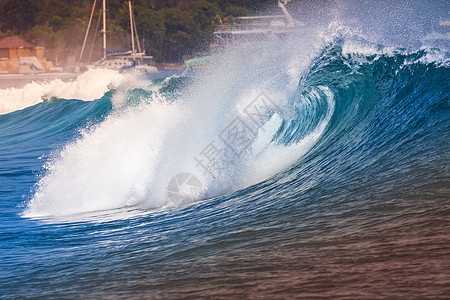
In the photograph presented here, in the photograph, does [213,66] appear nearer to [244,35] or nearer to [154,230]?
[154,230]

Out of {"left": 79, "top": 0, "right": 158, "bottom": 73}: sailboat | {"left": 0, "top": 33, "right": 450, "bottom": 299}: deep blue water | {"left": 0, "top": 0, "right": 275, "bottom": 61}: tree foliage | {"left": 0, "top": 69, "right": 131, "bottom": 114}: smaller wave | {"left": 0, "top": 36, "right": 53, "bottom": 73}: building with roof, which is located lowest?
{"left": 0, "top": 33, "right": 450, "bottom": 299}: deep blue water

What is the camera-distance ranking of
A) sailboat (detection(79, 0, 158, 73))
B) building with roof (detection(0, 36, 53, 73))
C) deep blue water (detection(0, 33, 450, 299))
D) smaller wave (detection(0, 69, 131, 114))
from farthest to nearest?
building with roof (detection(0, 36, 53, 73)) → sailboat (detection(79, 0, 158, 73)) → smaller wave (detection(0, 69, 131, 114)) → deep blue water (detection(0, 33, 450, 299))

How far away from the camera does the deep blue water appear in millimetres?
3219

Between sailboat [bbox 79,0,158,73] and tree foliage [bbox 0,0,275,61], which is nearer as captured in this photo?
sailboat [bbox 79,0,158,73]

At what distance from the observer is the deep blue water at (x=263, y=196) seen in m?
3.22

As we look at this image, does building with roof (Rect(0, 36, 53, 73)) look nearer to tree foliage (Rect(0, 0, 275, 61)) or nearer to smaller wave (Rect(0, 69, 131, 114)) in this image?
tree foliage (Rect(0, 0, 275, 61))

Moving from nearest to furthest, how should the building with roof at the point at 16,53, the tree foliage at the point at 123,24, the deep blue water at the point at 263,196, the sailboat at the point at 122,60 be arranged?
1. the deep blue water at the point at 263,196
2. the sailboat at the point at 122,60
3. the building with roof at the point at 16,53
4. the tree foliage at the point at 123,24

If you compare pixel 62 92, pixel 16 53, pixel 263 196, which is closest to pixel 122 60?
pixel 16 53

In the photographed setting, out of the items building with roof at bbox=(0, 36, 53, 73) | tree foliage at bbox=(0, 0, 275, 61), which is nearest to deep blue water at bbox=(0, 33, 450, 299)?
tree foliage at bbox=(0, 0, 275, 61)

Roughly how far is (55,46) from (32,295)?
92829mm

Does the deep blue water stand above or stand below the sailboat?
below

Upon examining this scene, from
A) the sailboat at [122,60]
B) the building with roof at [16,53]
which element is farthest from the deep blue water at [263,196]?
the building with roof at [16,53]

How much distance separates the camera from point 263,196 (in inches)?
230

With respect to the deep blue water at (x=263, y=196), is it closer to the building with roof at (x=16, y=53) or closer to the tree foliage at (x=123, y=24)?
the tree foliage at (x=123, y=24)
